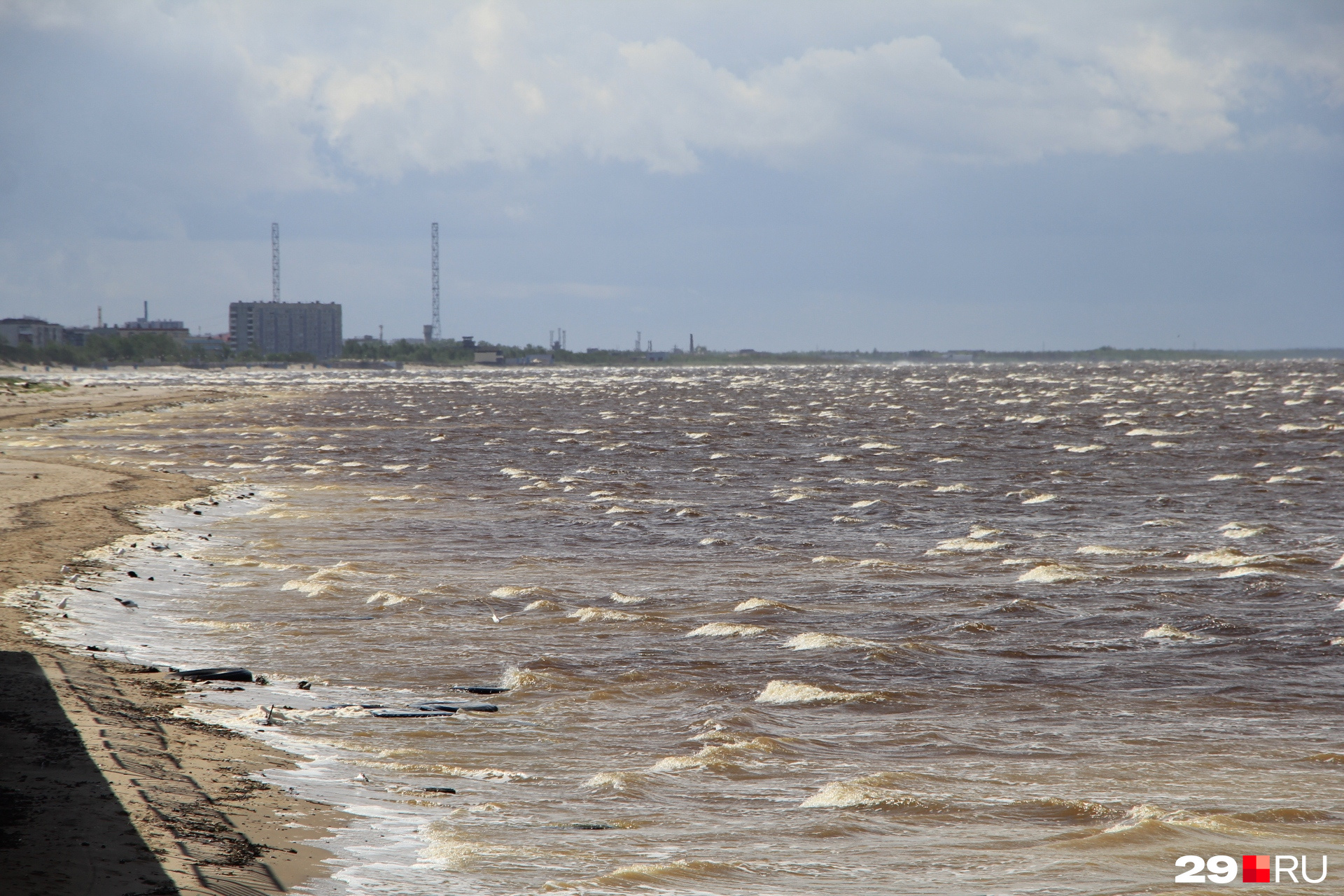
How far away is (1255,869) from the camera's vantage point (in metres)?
7.37

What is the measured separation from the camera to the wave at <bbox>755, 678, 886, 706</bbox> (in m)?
11.5

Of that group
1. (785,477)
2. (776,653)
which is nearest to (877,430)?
(785,477)

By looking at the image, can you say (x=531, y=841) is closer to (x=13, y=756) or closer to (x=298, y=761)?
(x=298, y=761)

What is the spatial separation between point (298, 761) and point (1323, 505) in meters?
23.6

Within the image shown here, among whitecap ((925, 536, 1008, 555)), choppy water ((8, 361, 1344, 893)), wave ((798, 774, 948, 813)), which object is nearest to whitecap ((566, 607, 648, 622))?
choppy water ((8, 361, 1344, 893))

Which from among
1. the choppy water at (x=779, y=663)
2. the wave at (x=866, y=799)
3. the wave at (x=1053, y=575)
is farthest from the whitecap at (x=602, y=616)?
the wave at (x=866, y=799)

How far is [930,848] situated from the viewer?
25.5ft

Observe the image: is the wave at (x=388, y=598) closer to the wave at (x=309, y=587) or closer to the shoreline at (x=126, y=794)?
the wave at (x=309, y=587)

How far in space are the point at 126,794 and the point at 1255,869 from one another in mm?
6849

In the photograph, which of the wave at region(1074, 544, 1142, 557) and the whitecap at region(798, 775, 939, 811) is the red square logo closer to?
the whitecap at region(798, 775, 939, 811)

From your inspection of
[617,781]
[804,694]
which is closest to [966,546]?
[804,694]

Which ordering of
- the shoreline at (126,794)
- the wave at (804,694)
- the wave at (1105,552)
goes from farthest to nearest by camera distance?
the wave at (1105,552)
the wave at (804,694)
the shoreline at (126,794)

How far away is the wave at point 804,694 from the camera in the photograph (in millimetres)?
11492

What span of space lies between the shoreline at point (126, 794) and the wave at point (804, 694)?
4378mm
